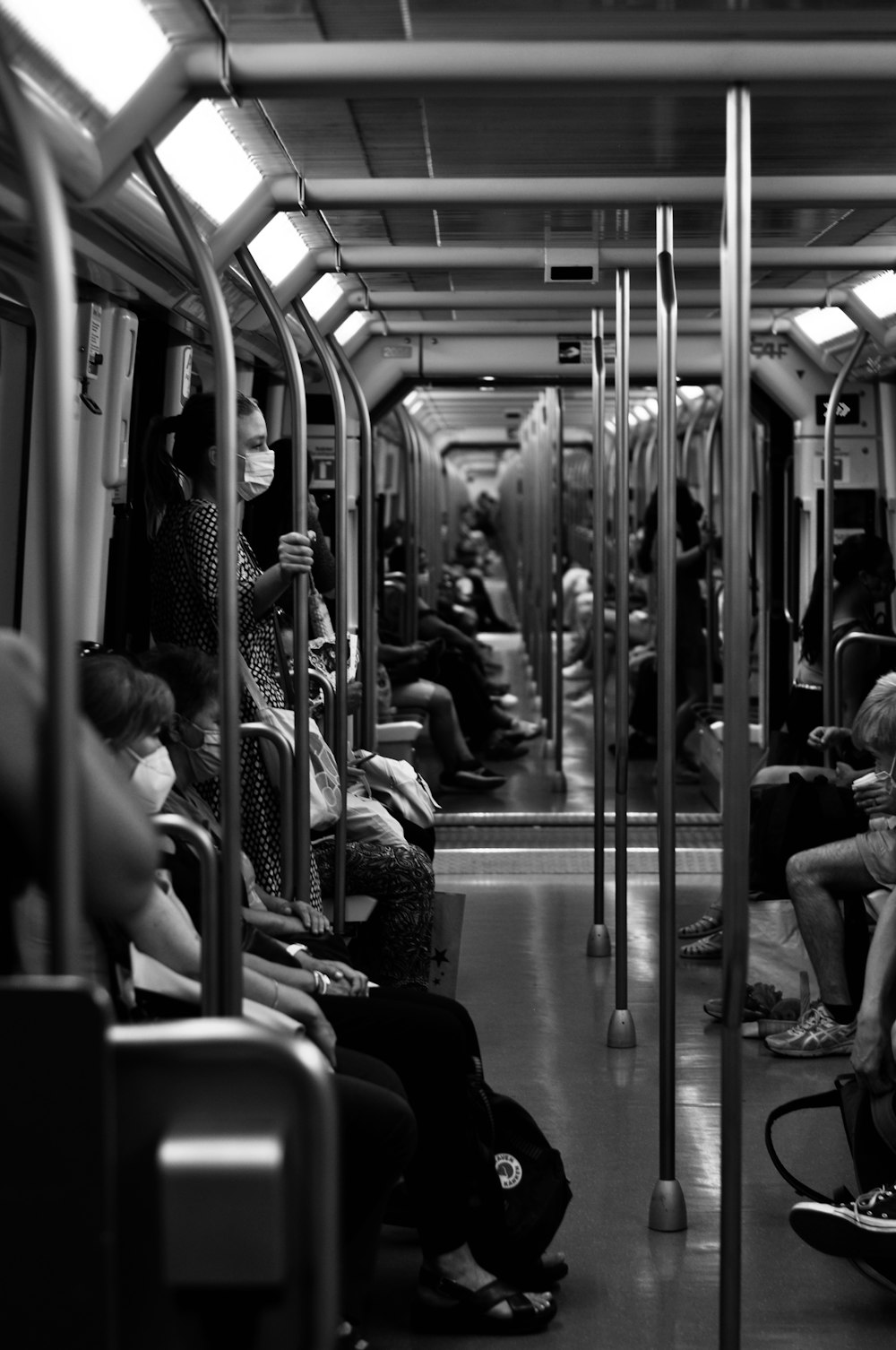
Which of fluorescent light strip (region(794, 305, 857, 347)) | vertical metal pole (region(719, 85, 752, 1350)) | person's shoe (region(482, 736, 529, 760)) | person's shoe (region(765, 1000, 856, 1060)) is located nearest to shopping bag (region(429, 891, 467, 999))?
person's shoe (region(765, 1000, 856, 1060))

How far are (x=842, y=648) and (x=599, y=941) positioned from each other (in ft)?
4.92

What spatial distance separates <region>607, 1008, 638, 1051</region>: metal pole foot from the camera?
208 inches

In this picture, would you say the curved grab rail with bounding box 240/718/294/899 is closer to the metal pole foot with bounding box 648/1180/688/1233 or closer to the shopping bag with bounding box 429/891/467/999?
the metal pole foot with bounding box 648/1180/688/1233

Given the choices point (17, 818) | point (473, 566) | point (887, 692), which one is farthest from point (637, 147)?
point (473, 566)

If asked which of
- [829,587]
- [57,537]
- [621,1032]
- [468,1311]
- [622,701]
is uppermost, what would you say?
[829,587]

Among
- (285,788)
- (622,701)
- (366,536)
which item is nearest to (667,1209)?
(285,788)

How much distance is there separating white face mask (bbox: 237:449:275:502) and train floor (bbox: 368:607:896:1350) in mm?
1843

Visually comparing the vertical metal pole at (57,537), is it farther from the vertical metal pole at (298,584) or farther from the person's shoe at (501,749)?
the person's shoe at (501,749)

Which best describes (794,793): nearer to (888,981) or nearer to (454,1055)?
(888,981)

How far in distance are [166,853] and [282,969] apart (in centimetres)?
37

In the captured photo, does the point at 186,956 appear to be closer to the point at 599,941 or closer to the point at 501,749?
the point at 599,941

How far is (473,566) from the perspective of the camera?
2962 centimetres

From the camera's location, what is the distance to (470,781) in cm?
1016

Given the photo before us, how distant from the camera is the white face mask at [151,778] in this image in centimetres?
280
